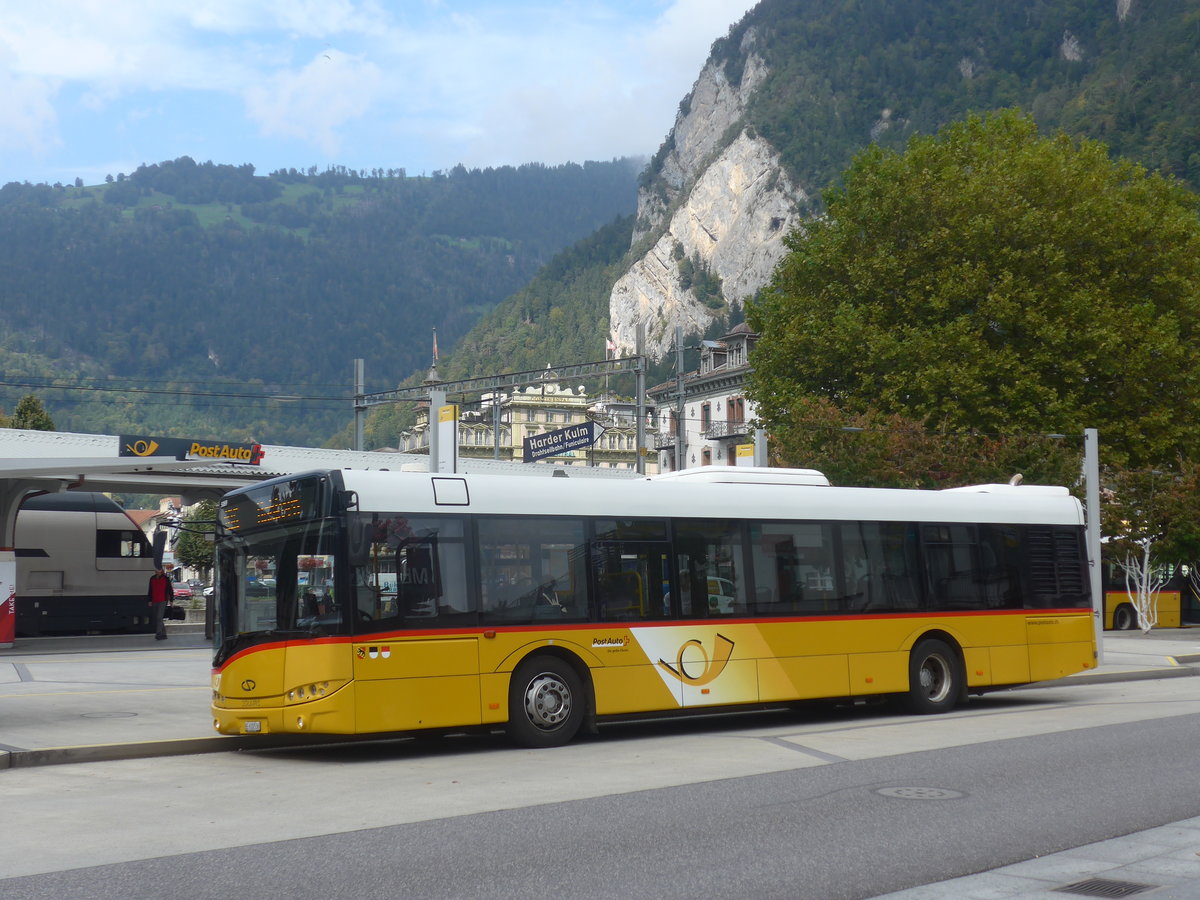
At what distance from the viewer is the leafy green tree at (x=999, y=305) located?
120ft

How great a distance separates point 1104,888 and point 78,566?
117 ft

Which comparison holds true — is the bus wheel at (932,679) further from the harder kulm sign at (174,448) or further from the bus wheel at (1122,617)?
the bus wheel at (1122,617)

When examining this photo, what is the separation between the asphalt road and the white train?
88.4 feet

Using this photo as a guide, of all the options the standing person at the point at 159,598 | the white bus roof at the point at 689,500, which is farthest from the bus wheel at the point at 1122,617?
the standing person at the point at 159,598

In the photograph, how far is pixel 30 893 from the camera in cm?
669

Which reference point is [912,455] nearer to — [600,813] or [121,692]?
[121,692]

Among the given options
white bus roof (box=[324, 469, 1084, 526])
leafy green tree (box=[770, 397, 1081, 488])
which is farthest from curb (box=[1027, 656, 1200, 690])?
leafy green tree (box=[770, 397, 1081, 488])

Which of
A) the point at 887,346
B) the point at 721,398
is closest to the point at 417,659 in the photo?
the point at 887,346

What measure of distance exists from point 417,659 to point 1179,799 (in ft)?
21.3

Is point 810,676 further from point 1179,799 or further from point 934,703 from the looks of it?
point 1179,799

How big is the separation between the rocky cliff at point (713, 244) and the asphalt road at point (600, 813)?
156m

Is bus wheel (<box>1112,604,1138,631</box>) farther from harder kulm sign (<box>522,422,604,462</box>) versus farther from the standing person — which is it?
the standing person

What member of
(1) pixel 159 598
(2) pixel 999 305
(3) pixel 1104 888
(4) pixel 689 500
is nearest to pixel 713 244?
(2) pixel 999 305

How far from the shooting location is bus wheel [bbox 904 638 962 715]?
1612 centimetres
